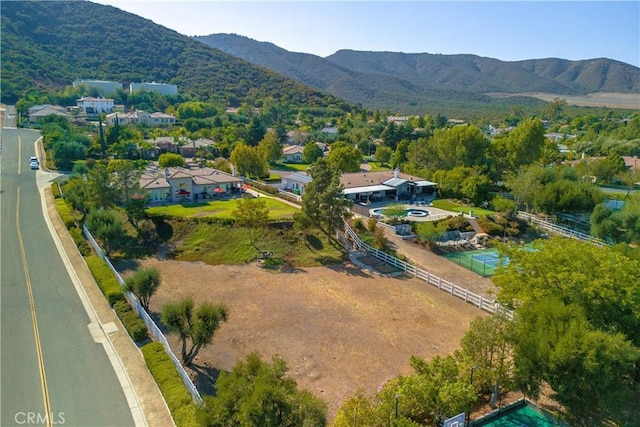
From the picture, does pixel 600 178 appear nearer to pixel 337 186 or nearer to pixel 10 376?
pixel 337 186

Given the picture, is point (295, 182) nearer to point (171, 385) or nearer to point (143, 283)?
point (143, 283)

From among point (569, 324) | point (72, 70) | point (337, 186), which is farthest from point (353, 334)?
point (72, 70)

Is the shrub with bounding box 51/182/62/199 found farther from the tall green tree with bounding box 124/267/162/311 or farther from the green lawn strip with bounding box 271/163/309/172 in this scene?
the green lawn strip with bounding box 271/163/309/172

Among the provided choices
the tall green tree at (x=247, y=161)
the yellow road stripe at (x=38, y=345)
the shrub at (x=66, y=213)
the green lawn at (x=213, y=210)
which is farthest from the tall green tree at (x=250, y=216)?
the tall green tree at (x=247, y=161)

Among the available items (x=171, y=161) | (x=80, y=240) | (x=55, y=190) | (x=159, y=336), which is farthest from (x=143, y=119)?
(x=159, y=336)

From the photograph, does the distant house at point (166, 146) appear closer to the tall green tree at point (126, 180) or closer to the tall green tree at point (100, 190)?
the tall green tree at point (126, 180)

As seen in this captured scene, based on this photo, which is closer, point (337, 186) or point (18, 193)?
point (337, 186)

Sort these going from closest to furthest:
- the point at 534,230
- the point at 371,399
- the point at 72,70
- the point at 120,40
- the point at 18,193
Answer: the point at 371,399, the point at 534,230, the point at 18,193, the point at 72,70, the point at 120,40
